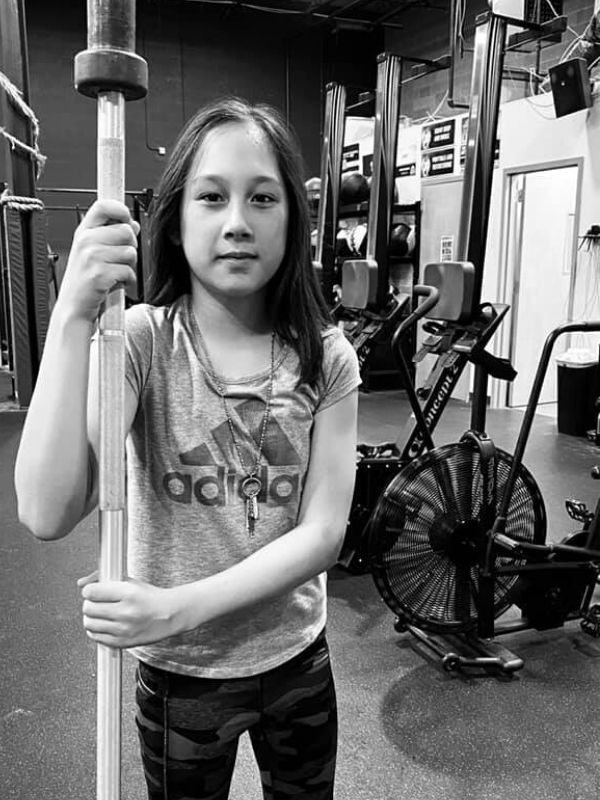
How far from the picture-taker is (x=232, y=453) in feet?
3.11

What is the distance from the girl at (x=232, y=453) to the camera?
90cm

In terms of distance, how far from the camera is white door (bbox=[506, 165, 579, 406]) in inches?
270

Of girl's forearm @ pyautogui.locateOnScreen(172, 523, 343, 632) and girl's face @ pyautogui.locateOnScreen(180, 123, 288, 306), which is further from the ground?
girl's face @ pyautogui.locateOnScreen(180, 123, 288, 306)

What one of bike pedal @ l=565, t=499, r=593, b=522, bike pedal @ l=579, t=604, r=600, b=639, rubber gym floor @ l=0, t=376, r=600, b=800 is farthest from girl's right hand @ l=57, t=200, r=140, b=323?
bike pedal @ l=579, t=604, r=600, b=639

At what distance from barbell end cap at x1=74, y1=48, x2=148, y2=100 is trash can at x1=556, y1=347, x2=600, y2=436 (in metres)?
5.81

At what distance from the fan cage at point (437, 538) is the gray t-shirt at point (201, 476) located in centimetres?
155

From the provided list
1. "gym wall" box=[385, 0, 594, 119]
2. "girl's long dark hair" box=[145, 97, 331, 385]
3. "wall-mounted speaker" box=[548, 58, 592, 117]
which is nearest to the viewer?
"girl's long dark hair" box=[145, 97, 331, 385]

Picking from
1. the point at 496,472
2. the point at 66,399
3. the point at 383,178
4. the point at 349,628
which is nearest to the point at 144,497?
the point at 66,399

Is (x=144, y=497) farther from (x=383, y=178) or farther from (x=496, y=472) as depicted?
(x=383, y=178)

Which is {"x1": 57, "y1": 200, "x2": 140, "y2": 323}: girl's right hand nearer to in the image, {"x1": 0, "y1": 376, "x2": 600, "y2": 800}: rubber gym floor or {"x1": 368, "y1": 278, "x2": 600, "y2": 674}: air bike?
{"x1": 0, "y1": 376, "x2": 600, "y2": 800}: rubber gym floor

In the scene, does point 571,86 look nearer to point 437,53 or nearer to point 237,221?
point 437,53

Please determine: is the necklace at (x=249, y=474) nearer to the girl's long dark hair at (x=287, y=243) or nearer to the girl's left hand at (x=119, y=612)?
the girl's long dark hair at (x=287, y=243)

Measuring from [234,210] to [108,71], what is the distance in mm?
236

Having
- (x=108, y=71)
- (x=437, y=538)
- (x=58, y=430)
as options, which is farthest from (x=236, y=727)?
(x=437, y=538)
